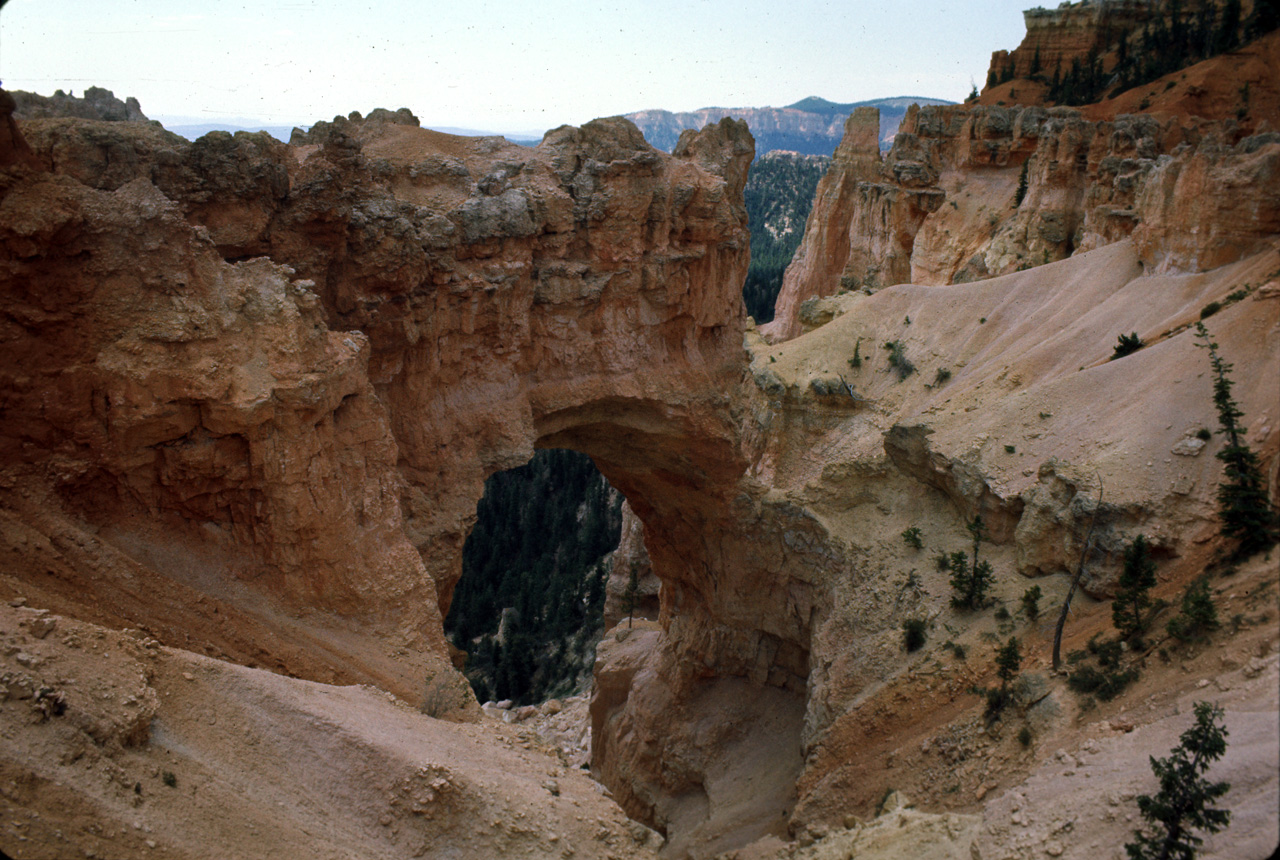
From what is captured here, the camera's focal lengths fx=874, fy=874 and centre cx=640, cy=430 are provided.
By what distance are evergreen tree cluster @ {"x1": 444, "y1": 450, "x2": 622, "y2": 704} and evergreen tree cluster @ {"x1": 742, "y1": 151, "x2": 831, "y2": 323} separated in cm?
3403

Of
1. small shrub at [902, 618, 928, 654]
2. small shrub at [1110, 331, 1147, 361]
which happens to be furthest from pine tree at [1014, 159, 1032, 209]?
small shrub at [902, 618, 928, 654]

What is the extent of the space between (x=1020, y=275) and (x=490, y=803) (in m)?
28.1

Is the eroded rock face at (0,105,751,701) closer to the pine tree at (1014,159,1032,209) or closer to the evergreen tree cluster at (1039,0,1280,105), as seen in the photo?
the pine tree at (1014,159,1032,209)

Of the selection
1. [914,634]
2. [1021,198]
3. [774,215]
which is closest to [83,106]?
[914,634]

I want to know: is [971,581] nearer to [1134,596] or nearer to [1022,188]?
[1134,596]

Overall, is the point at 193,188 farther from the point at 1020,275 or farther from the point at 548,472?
the point at 548,472

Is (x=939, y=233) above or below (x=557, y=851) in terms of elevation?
above

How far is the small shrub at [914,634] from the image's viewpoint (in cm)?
2020

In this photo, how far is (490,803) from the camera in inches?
444

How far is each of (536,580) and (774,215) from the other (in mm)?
82007

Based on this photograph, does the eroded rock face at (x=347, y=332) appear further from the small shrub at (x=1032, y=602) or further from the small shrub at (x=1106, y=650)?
the small shrub at (x=1106, y=650)

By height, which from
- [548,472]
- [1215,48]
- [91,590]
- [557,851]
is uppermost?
[1215,48]

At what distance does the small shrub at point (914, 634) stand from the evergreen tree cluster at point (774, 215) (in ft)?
213

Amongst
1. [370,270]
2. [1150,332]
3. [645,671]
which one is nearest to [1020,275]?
[1150,332]
